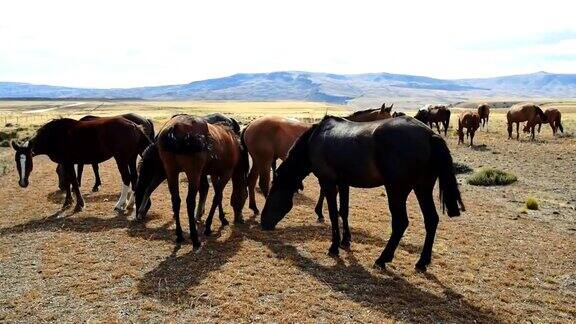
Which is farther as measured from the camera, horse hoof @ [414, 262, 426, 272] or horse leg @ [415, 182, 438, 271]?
horse hoof @ [414, 262, 426, 272]

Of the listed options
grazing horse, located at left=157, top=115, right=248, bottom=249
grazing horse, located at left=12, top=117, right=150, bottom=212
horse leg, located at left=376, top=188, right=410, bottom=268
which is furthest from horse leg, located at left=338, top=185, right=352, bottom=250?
grazing horse, located at left=12, top=117, right=150, bottom=212

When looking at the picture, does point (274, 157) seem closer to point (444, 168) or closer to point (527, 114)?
point (444, 168)

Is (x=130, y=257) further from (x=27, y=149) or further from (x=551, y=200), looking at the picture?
(x=551, y=200)

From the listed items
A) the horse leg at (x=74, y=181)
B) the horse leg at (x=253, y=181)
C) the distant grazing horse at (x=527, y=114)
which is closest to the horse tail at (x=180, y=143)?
the horse leg at (x=253, y=181)

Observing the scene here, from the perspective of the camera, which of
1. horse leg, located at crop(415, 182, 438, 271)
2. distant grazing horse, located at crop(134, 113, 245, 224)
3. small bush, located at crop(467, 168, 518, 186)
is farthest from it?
small bush, located at crop(467, 168, 518, 186)

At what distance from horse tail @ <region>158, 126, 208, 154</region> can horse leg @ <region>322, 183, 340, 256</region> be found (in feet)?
7.52

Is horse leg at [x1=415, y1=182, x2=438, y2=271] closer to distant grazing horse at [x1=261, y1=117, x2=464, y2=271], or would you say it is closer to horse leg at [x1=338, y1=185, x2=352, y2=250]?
distant grazing horse at [x1=261, y1=117, x2=464, y2=271]

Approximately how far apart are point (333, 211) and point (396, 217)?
124 centimetres

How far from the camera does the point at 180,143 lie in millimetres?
7977

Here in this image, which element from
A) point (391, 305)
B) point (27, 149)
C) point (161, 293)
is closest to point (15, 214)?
point (27, 149)

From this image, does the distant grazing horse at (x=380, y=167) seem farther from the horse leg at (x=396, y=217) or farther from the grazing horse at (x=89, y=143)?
the grazing horse at (x=89, y=143)

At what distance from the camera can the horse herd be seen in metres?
7.05

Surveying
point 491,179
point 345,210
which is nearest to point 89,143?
point 345,210

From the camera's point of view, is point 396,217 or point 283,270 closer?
point 396,217
